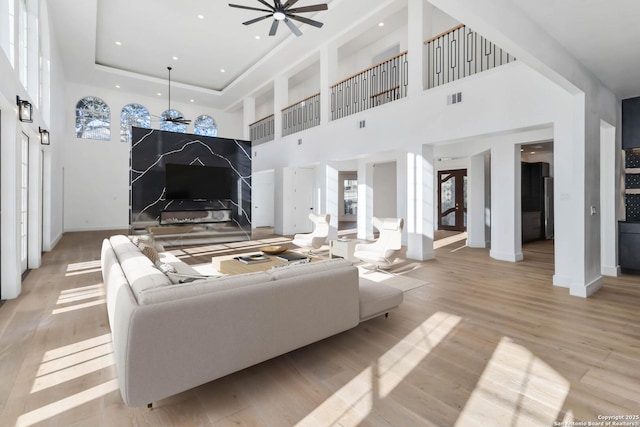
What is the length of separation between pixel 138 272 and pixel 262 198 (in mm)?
11180

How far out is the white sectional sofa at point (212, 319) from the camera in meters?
1.72

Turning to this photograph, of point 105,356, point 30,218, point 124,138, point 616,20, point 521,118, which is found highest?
point 124,138

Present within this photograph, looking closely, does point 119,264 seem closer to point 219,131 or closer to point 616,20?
point 616,20

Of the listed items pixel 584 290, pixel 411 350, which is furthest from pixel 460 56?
pixel 411 350

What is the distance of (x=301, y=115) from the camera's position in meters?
10.6

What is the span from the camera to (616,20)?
295cm

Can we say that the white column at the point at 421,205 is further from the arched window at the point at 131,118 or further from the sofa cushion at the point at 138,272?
the arched window at the point at 131,118

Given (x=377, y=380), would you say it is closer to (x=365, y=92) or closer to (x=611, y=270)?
(x=611, y=270)

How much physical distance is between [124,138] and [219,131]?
3919 mm

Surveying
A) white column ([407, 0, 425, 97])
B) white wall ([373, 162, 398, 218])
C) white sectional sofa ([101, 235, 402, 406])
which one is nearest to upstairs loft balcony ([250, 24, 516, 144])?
white column ([407, 0, 425, 97])

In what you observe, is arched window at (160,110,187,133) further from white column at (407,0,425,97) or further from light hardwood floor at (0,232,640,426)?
light hardwood floor at (0,232,640,426)

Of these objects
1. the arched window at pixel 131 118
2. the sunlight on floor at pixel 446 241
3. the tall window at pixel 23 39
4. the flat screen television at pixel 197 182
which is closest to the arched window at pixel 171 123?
the arched window at pixel 131 118

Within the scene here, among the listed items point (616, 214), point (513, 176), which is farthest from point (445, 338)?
point (513, 176)

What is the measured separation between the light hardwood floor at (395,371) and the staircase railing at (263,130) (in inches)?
370
